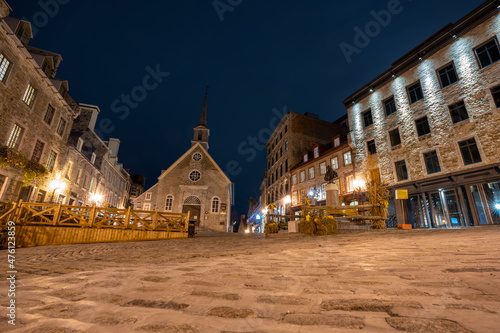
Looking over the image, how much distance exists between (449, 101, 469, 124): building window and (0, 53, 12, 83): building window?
2828 cm

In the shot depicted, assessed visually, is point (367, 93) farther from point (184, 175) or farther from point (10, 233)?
point (10, 233)

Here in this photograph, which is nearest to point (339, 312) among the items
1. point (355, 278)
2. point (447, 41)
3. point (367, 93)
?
point (355, 278)

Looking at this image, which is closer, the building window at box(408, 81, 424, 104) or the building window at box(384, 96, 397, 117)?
the building window at box(408, 81, 424, 104)

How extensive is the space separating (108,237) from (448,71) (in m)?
24.5

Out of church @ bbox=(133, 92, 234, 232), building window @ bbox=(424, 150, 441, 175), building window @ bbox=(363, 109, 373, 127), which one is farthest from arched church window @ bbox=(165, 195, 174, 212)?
building window @ bbox=(424, 150, 441, 175)

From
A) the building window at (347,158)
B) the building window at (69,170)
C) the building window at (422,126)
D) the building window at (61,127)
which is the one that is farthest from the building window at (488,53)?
the building window at (69,170)

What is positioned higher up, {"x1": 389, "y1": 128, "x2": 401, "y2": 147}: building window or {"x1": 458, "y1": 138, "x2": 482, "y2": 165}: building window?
A: {"x1": 389, "y1": 128, "x2": 401, "y2": 147}: building window

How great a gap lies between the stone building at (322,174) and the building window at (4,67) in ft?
81.0

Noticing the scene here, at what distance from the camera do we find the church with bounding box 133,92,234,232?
2597 centimetres

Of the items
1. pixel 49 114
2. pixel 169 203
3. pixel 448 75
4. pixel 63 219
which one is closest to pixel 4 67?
pixel 49 114

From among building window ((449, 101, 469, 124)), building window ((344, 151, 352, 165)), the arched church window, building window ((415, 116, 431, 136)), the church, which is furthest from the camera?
the arched church window

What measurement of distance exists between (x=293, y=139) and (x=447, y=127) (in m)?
17.7

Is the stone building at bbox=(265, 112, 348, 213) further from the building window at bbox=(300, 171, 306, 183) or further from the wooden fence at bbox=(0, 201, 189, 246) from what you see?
the wooden fence at bbox=(0, 201, 189, 246)

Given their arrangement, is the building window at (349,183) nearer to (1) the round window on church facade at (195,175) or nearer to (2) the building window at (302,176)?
(2) the building window at (302,176)
